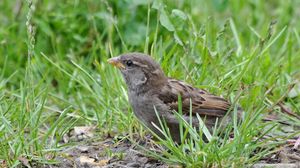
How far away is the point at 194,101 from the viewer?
5.55 meters

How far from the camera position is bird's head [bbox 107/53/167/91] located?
18.6 ft

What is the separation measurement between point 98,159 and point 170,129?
51cm

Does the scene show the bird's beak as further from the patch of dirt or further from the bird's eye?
the patch of dirt

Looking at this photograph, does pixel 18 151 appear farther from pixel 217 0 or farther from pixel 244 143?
pixel 217 0

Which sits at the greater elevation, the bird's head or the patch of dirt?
the bird's head

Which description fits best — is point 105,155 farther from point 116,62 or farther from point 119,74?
point 119,74

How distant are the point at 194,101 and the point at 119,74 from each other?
99 cm

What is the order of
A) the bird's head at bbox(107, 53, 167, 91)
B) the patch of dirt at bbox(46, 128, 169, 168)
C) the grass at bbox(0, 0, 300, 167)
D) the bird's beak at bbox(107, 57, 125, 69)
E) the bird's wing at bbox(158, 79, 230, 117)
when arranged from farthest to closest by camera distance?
the bird's beak at bbox(107, 57, 125, 69)
the bird's head at bbox(107, 53, 167, 91)
the bird's wing at bbox(158, 79, 230, 117)
the patch of dirt at bbox(46, 128, 169, 168)
the grass at bbox(0, 0, 300, 167)

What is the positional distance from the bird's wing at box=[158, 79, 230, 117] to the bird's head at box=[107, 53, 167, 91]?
0.10 m

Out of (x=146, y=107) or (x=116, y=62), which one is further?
(x=116, y=62)

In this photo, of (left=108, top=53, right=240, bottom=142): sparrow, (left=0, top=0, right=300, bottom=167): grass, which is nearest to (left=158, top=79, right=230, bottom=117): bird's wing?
(left=108, top=53, right=240, bottom=142): sparrow

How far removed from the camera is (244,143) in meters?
4.71

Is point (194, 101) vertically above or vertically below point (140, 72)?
below

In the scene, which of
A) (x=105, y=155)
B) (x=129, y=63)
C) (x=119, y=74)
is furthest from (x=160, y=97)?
(x=119, y=74)
